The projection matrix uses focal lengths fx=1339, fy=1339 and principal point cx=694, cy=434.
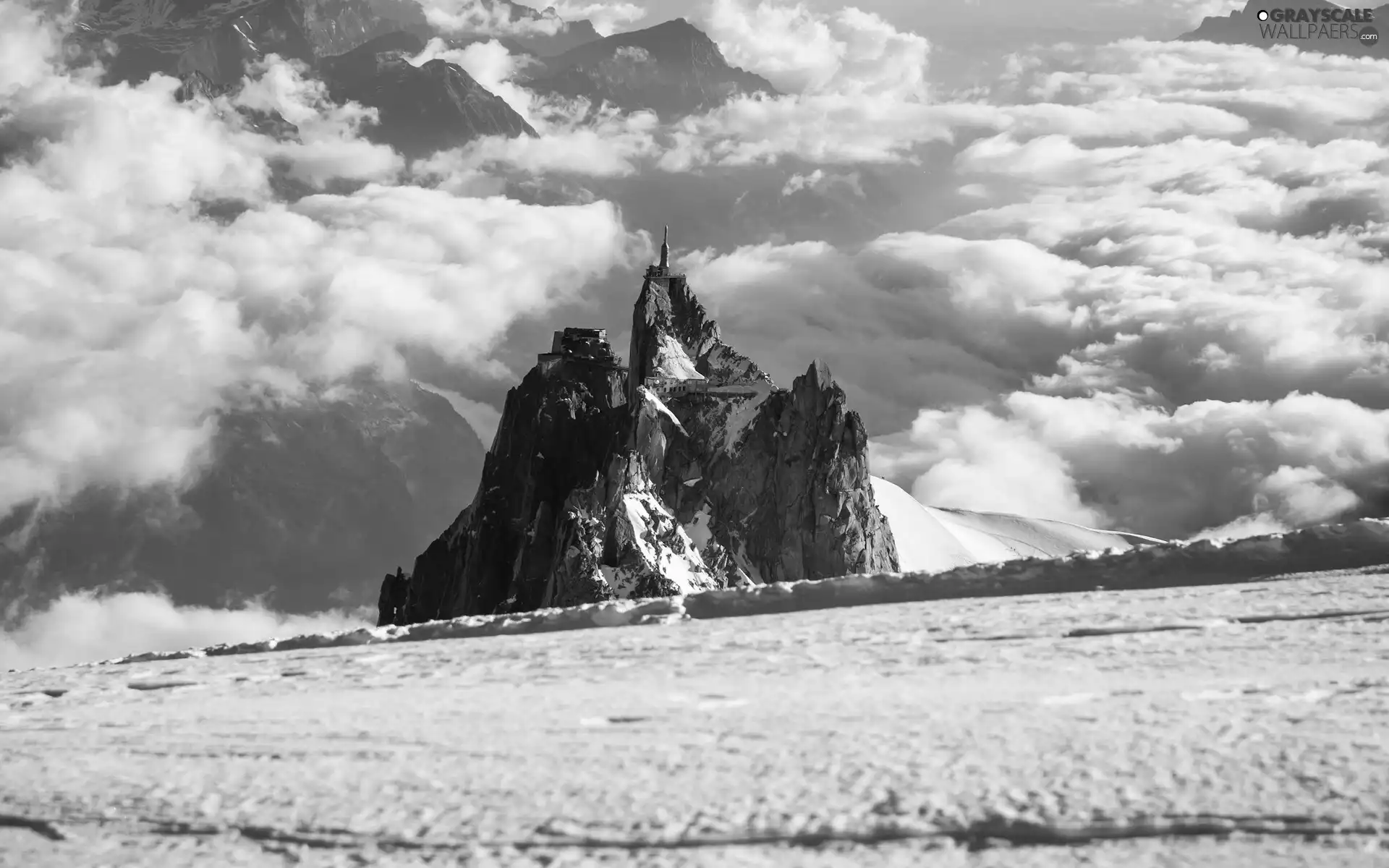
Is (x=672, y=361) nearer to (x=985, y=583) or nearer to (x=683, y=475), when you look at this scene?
(x=683, y=475)

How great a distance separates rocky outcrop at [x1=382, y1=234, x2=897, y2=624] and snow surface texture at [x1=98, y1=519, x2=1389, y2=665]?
77499 millimetres

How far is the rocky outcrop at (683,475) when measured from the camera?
4102 inches

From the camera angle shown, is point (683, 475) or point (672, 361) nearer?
point (683, 475)

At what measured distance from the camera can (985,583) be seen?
44.1 ft

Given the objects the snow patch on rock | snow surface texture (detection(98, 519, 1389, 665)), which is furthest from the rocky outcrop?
snow surface texture (detection(98, 519, 1389, 665))

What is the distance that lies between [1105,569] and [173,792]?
29.2 ft

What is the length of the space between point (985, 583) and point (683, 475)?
9697 centimetres

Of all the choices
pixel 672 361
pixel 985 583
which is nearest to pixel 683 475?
pixel 672 361

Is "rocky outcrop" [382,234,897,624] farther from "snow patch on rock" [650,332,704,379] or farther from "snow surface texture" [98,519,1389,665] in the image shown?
"snow surface texture" [98,519,1389,665]

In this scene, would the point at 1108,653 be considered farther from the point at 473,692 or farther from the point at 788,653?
the point at 473,692

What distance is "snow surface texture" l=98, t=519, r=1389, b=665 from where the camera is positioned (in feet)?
43.0

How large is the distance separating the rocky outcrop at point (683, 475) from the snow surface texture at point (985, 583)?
77.5 metres

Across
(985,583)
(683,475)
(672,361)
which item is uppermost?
(672,361)

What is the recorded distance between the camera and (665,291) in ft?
439
